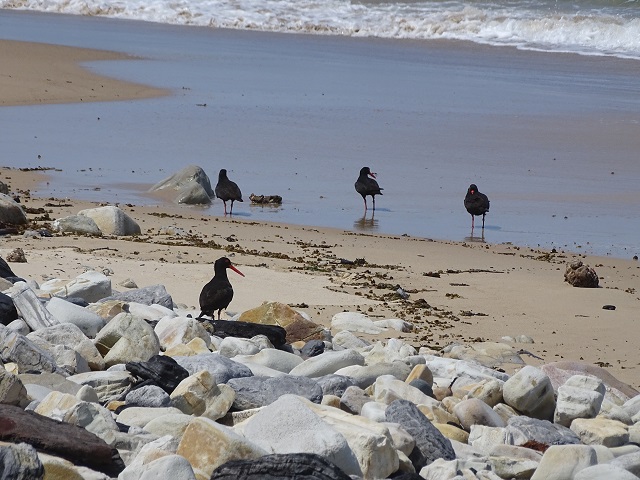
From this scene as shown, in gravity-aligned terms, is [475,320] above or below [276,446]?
below

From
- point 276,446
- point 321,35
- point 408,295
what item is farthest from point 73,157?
point 321,35

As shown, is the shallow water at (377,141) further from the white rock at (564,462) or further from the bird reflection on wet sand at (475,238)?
the white rock at (564,462)

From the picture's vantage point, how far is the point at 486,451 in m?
5.59

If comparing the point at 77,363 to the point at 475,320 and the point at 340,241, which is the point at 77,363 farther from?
the point at 340,241

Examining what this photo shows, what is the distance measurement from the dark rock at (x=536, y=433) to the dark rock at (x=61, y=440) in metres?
2.18

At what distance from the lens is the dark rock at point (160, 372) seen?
5812 millimetres

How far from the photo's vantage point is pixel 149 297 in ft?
27.2

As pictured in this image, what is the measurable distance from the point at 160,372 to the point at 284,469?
62.2 inches

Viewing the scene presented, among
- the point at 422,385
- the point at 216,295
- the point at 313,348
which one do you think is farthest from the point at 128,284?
the point at 422,385

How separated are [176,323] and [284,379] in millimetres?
1440

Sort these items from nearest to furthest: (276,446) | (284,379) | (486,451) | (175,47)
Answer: (276,446), (486,451), (284,379), (175,47)

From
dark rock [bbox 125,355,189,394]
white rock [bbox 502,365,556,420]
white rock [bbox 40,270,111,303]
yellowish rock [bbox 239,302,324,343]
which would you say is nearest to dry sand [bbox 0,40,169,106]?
white rock [bbox 40,270,111,303]

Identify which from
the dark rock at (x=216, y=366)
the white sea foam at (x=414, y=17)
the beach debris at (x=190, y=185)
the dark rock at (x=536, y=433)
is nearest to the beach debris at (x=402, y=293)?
the dark rock at (x=216, y=366)

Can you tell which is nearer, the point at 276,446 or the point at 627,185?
the point at 276,446
